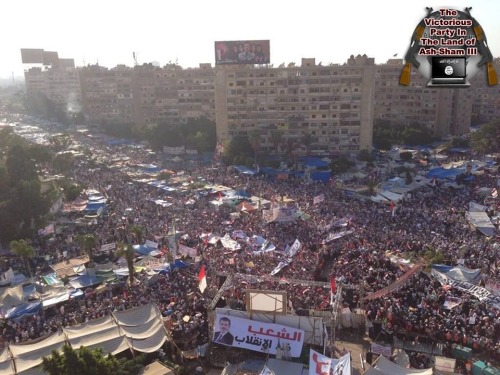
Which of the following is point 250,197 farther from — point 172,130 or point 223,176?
point 172,130

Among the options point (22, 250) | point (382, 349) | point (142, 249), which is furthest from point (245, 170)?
point (382, 349)

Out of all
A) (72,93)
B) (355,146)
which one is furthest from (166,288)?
(72,93)

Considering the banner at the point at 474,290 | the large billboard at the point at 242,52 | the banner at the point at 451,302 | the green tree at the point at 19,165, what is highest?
the large billboard at the point at 242,52

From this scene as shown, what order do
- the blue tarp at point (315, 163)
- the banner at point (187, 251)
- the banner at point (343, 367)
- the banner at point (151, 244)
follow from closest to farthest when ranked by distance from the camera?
the banner at point (343, 367)
the banner at point (187, 251)
the banner at point (151, 244)
the blue tarp at point (315, 163)

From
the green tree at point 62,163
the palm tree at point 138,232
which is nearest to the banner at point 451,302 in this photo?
the palm tree at point 138,232

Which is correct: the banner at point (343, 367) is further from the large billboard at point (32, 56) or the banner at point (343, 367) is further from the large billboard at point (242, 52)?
the large billboard at point (32, 56)

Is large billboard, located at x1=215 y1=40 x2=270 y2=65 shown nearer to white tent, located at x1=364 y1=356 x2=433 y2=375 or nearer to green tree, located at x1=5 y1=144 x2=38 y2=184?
green tree, located at x1=5 y1=144 x2=38 y2=184
